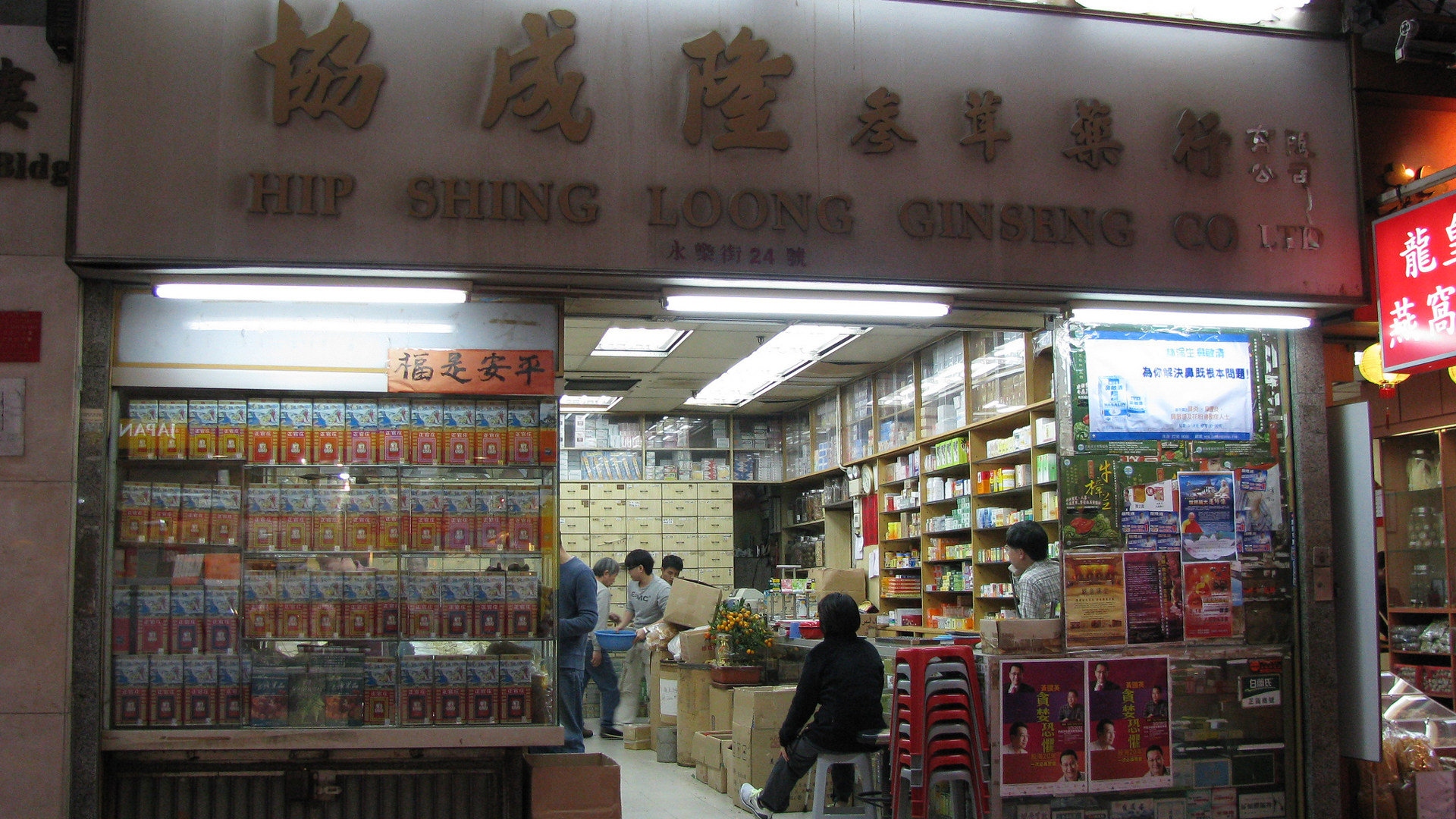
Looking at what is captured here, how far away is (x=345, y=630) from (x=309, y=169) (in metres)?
1.97

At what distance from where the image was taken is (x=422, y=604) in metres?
4.86

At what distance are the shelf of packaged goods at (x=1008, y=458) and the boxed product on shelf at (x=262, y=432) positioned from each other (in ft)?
18.3

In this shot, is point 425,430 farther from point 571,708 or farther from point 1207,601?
point 1207,601

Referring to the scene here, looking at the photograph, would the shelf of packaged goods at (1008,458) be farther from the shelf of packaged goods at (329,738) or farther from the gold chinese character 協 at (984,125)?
the shelf of packaged goods at (329,738)

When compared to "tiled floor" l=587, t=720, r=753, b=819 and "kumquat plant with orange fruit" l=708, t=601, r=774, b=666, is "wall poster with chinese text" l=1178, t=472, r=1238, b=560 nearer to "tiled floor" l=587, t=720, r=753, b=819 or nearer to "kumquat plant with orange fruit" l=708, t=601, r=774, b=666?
"tiled floor" l=587, t=720, r=753, b=819

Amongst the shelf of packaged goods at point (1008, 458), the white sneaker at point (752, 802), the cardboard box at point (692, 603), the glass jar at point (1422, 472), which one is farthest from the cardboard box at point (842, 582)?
the glass jar at point (1422, 472)

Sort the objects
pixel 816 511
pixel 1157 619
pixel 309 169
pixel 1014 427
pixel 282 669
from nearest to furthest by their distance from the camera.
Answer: pixel 309 169
pixel 282 669
pixel 1157 619
pixel 1014 427
pixel 816 511

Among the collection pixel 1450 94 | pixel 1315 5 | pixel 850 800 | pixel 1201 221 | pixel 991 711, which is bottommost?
pixel 850 800

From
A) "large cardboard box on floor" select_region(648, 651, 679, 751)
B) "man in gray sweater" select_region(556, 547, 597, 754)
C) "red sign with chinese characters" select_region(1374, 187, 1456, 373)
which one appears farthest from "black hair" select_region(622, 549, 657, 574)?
"red sign with chinese characters" select_region(1374, 187, 1456, 373)

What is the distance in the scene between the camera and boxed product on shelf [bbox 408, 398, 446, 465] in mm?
→ 4934

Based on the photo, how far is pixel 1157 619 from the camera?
17.0ft

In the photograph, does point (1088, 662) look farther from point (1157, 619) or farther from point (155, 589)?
point (155, 589)

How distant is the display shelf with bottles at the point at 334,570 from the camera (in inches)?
183

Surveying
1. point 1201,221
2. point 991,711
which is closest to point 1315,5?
point 1201,221
